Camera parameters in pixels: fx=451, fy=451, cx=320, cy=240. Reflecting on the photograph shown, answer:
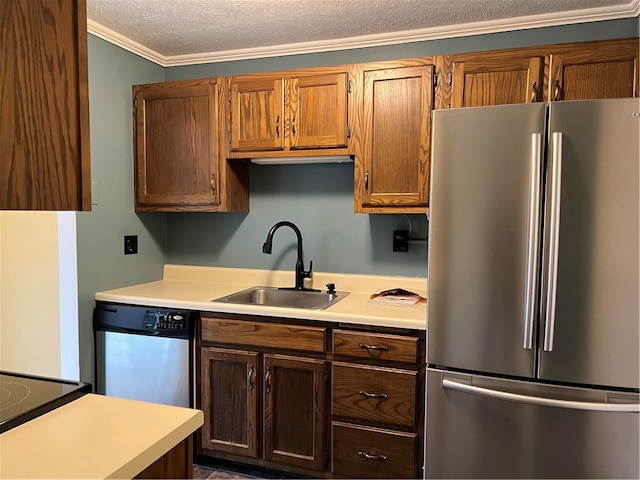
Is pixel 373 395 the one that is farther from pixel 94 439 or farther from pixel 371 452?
pixel 94 439

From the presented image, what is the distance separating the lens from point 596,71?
1.93m

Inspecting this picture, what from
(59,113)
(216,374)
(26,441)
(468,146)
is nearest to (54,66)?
(59,113)

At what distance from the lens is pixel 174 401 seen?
2275mm

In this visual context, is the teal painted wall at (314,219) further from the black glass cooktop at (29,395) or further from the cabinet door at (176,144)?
the black glass cooktop at (29,395)

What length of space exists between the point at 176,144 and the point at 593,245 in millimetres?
2133

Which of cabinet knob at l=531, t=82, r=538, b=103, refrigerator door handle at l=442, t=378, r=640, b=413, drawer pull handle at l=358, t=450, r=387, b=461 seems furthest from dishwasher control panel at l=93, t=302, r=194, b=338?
cabinet knob at l=531, t=82, r=538, b=103

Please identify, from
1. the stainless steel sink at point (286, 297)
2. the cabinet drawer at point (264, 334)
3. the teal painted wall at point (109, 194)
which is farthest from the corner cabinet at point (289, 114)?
the cabinet drawer at point (264, 334)

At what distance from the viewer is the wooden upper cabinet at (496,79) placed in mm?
1997

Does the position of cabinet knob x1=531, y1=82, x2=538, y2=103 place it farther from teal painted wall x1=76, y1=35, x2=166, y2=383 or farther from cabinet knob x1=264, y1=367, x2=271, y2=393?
teal painted wall x1=76, y1=35, x2=166, y2=383

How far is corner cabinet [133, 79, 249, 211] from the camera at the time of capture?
2525mm

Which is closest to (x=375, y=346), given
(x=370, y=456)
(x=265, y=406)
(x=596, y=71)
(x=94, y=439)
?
(x=370, y=456)

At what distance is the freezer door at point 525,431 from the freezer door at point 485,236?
0.09 m

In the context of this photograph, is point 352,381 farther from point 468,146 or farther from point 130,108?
point 130,108

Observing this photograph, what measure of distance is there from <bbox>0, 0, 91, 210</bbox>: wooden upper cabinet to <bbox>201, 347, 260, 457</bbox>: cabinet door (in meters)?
1.52
